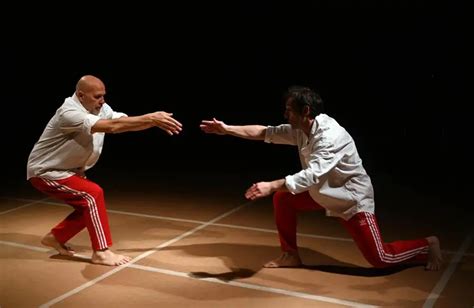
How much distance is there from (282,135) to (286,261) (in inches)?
31.4

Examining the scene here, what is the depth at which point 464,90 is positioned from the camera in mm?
7578

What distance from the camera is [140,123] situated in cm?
308

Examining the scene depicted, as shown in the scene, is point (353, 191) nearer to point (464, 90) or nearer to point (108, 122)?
point (108, 122)

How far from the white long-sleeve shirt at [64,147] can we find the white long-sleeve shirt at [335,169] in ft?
4.51

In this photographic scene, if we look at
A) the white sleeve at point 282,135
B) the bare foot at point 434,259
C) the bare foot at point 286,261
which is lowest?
the bare foot at point 286,261

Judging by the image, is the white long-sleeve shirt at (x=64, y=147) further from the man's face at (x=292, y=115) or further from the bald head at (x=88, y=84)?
the man's face at (x=292, y=115)

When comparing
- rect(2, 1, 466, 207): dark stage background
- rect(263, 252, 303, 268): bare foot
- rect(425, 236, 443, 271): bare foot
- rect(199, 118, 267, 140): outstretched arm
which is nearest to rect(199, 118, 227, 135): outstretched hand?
rect(199, 118, 267, 140): outstretched arm

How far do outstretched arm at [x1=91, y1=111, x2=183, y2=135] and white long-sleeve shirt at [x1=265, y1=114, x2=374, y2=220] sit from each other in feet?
2.64

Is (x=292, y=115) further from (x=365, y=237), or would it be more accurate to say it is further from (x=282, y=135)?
(x=365, y=237)

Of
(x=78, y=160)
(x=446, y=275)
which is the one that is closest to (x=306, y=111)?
(x=446, y=275)

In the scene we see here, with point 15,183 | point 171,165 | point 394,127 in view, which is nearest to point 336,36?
point 394,127

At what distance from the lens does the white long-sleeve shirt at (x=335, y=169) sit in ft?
9.28

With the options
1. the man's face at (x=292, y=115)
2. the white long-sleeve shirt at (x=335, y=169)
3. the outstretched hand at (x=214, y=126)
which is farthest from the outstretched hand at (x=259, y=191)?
the outstretched hand at (x=214, y=126)

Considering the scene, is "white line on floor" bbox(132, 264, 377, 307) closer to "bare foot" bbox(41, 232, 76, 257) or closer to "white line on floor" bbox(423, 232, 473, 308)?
"white line on floor" bbox(423, 232, 473, 308)
